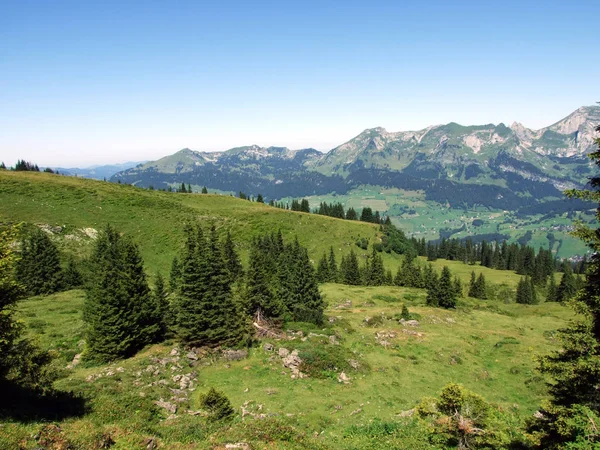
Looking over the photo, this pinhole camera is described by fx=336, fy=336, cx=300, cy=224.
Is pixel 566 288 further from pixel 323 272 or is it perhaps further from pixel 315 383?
pixel 315 383

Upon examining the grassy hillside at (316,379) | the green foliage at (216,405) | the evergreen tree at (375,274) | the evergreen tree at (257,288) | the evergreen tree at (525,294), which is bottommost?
the evergreen tree at (525,294)

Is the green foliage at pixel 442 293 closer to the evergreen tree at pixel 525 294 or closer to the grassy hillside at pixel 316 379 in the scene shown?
the grassy hillside at pixel 316 379

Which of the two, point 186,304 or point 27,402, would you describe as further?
point 186,304

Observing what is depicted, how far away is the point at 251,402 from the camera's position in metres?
27.7

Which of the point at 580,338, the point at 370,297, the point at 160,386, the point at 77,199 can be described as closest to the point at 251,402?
the point at 160,386

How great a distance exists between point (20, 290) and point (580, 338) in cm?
2942

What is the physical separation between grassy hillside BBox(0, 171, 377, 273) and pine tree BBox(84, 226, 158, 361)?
166 ft

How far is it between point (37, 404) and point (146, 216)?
97161 millimetres

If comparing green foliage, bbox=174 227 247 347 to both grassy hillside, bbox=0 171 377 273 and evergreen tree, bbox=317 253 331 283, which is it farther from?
evergreen tree, bbox=317 253 331 283

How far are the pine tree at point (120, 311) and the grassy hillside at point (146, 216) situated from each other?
166ft

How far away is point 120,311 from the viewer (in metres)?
34.8

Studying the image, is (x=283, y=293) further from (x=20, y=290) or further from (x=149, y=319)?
(x=20, y=290)

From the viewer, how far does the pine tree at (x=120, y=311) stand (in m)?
33.8

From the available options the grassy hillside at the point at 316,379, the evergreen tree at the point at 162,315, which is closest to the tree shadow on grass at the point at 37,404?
the grassy hillside at the point at 316,379
